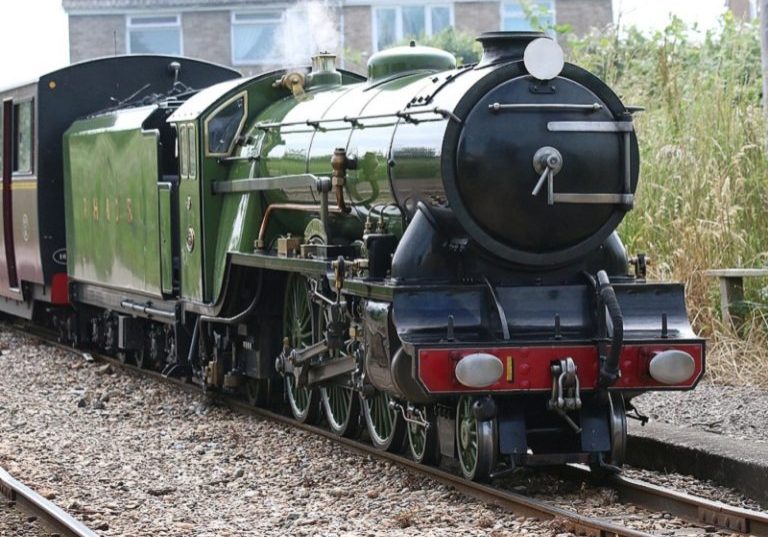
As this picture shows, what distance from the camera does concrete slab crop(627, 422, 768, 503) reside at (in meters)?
7.30

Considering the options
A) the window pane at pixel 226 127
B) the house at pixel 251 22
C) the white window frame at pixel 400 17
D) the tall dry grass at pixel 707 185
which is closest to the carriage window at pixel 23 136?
the window pane at pixel 226 127

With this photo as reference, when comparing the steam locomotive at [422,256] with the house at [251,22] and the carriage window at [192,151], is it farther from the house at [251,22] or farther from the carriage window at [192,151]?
the house at [251,22]

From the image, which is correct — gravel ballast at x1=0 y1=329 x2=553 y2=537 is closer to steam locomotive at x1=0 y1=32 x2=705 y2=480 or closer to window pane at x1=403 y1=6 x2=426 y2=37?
steam locomotive at x1=0 y1=32 x2=705 y2=480

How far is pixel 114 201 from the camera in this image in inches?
498

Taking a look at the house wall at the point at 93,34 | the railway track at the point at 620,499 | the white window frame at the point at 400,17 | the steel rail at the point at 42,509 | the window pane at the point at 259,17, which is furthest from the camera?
the house wall at the point at 93,34

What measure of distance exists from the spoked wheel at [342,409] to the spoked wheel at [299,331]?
16 cm

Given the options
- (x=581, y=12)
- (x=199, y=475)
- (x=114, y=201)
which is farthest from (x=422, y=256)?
(x=581, y=12)

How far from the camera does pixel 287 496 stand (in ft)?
25.3

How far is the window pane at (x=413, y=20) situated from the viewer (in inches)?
1391

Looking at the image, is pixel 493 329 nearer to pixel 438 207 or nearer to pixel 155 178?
pixel 438 207

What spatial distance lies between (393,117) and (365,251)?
808 mm

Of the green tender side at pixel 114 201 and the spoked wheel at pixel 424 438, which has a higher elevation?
the green tender side at pixel 114 201

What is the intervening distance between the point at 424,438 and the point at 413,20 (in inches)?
1111

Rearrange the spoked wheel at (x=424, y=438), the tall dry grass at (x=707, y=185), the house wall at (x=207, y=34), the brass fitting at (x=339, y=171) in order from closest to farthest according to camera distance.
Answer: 1. the spoked wheel at (x=424, y=438)
2. the brass fitting at (x=339, y=171)
3. the tall dry grass at (x=707, y=185)
4. the house wall at (x=207, y=34)
